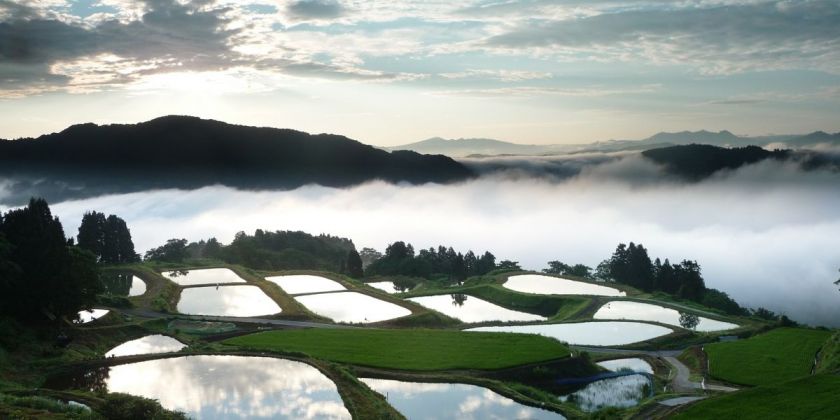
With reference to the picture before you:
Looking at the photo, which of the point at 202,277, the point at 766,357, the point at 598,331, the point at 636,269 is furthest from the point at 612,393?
the point at 636,269

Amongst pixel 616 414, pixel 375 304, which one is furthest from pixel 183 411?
pixel 375 304

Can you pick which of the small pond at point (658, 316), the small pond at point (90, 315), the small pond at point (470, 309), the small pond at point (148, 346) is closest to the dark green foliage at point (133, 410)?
the small pond at point (148, 346)

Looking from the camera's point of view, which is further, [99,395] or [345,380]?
[345,380]

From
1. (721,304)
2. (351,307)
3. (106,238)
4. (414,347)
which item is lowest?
(721,304)

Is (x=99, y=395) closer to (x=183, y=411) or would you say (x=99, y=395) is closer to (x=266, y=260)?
(x=183, y=411)

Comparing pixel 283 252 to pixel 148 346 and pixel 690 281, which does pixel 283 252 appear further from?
pixel 148 346

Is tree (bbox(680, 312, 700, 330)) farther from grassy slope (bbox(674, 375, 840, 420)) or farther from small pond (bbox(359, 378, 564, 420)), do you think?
small pond (bbox(359, 378, 564, 420))
